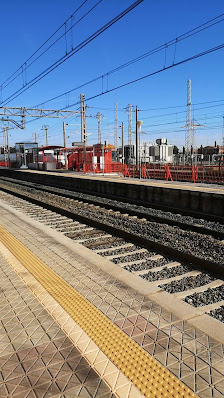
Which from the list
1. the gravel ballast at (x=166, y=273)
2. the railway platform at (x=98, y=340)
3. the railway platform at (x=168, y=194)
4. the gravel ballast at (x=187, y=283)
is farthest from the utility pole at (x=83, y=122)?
the gravel ballast at (x=187, y=283)

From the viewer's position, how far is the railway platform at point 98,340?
7.98 feet

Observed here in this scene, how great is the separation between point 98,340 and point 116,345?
20 centimetres

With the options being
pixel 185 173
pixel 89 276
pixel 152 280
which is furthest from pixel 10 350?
pixel 185 173

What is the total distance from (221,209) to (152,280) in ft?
22.8

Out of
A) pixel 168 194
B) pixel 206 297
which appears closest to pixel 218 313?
pixel 206 297

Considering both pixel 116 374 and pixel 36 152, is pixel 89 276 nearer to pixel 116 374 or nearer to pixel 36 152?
pixel 116 374

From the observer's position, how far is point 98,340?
9.95 feet

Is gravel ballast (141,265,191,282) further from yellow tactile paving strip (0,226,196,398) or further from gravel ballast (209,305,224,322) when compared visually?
yellow tactile paving strip (0,226,196,398)

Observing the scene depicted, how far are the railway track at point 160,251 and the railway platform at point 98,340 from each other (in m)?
0.50

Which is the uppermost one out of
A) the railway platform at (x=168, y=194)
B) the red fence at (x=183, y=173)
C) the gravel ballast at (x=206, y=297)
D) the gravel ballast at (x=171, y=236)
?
the red fence at (x=183, y=173)

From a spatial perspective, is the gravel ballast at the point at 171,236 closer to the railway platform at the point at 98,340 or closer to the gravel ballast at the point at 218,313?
the gravel ballast at the point at 218,313

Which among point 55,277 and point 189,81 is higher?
point 189,81

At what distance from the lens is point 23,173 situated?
34.1m

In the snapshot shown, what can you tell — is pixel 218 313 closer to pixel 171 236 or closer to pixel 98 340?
pixel 98 340
